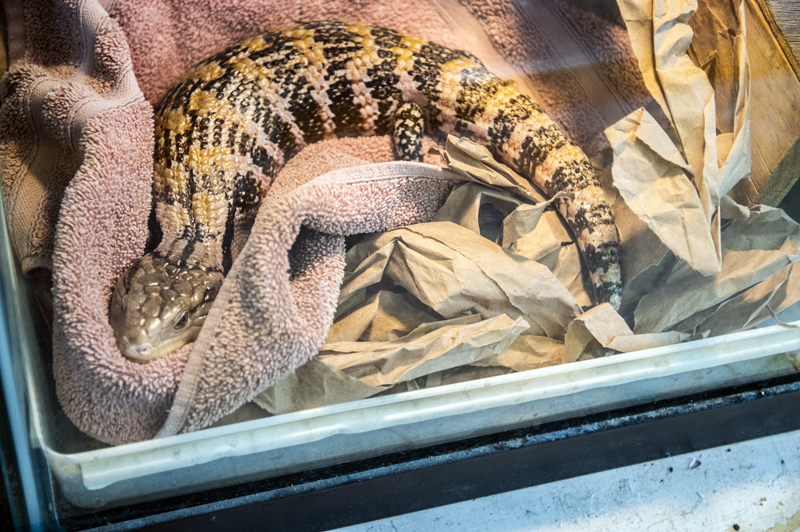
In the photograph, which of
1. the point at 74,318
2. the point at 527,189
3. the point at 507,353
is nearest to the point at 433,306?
the point at 507,353

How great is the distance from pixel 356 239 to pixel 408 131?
30 centimetres

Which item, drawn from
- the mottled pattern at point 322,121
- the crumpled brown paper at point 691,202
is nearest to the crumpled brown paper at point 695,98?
the crumpled brown paper at point 691,202

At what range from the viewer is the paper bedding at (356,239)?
0.64 metres

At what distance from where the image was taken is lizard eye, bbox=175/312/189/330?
2.19 feet

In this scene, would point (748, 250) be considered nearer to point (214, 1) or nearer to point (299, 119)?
point (299, 119)

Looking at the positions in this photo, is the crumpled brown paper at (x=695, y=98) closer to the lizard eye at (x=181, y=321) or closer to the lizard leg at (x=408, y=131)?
the lizard leg at (x=408, y=131)

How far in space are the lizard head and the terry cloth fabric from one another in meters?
0.02

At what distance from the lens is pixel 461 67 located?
3.39 feet

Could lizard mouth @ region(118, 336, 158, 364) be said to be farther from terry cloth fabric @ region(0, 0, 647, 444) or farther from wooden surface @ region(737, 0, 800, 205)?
wooden surface @ region(737, 0, 800, 205)

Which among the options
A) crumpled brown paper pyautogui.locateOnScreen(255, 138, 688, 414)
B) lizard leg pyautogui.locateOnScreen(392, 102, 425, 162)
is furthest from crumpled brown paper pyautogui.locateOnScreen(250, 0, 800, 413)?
lizard leg pyautogui.locateOnScreen(392, 102, 425, 162)

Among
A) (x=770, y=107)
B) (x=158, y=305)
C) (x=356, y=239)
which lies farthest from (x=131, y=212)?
(x=770, y=107)

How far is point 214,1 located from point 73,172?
0.41 meters

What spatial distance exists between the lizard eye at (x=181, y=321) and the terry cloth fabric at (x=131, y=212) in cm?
4

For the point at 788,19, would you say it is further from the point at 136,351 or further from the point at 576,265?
the point at 136,351
